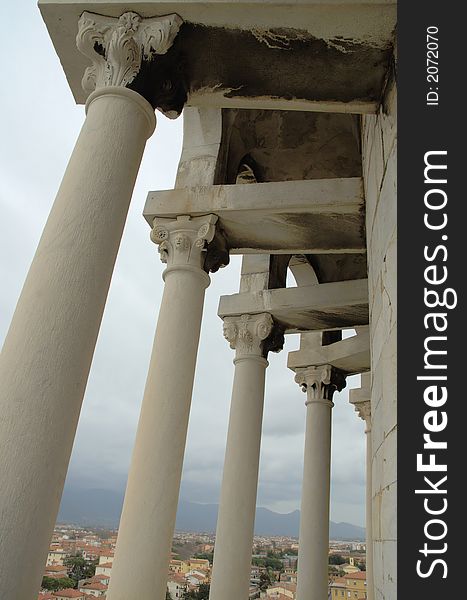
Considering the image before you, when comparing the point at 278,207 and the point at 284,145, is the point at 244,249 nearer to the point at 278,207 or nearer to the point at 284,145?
the point at 278,207

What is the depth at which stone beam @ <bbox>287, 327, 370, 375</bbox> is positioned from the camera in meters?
24.9

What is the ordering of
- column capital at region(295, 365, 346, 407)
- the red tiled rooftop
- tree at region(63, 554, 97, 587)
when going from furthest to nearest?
the red tiled rooftop < column capital at region(295, 365, 346, 407) < tree at region(63, 554, 97, 587)

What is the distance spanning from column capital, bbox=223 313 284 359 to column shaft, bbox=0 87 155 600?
13.1 meters

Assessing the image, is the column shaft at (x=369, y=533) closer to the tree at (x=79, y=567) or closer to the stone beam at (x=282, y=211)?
the tree at (x=79, y=567)

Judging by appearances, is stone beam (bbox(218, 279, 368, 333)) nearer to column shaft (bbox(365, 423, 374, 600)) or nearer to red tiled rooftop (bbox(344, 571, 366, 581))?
column shaft (bbox(365, 423, 374, 600))

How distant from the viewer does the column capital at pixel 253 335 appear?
21078mm

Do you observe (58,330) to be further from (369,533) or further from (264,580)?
(264,580)

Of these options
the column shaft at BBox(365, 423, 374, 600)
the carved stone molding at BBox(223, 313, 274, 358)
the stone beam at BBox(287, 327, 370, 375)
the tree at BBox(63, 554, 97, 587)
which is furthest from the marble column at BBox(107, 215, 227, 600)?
the column shaft at BBox(365, 423, 374, 600)

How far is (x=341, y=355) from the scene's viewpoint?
2575cm

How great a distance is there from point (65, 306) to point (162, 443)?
20.7 ft

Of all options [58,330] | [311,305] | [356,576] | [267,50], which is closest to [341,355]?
[311,305]

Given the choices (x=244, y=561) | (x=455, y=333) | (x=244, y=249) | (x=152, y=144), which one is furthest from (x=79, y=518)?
(x=152, y=144)

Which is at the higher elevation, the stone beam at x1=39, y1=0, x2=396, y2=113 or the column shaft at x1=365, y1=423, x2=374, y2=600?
the stone beam at x1=39, y1=0, x2=396, y2=113

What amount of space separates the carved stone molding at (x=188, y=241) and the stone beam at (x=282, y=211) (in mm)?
274
